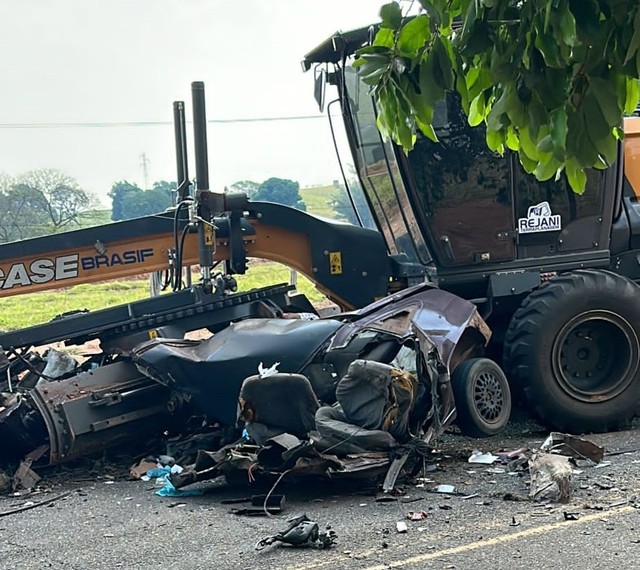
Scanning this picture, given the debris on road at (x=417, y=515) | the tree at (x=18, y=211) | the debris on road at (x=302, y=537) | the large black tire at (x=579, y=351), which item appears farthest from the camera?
the tree at (x=18, y=211)

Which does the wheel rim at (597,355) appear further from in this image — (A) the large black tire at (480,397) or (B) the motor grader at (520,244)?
(A) the large black tire at (480,397)

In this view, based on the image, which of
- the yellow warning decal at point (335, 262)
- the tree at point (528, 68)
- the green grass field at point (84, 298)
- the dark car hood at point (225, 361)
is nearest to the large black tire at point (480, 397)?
the dark car hood at point (225, 361)

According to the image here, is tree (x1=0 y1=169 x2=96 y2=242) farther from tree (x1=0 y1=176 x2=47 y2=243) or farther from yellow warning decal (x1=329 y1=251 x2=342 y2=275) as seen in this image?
yellow warning decal (x1=329 y1=251 x2=342 y2=275)

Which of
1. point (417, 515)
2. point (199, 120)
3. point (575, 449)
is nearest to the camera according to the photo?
point (417, 515)

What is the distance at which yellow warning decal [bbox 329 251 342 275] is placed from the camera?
27.2ft

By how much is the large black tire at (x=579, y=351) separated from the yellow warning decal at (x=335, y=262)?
5.26ft

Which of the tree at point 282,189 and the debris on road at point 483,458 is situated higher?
the tree at point 282,189

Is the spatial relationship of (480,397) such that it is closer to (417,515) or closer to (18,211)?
(417,515)

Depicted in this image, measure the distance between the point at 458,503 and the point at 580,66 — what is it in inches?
143

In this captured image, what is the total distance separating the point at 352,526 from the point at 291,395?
1.21 metres

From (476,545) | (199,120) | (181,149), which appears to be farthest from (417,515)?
(181,149)

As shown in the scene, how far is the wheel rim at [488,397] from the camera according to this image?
6789 mm

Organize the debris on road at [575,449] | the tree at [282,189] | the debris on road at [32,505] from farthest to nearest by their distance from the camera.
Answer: the tree at [282,189]
the debris on road at [575,449]
the debris on road at [32,505]

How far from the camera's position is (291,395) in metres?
6.19
